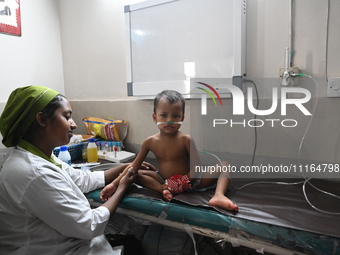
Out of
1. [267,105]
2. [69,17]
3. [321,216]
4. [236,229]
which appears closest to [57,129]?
[236,229]

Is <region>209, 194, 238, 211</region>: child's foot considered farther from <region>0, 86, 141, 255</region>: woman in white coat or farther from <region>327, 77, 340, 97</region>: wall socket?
<region>327, 77, 340, 97</region>: wall socket

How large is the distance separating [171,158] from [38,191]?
0.68 metres

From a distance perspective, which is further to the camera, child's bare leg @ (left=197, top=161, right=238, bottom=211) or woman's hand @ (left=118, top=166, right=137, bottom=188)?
woman's hand @ (left=118, top=166, right=137, bottom=188)

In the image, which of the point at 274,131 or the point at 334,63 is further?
the point at 274,131

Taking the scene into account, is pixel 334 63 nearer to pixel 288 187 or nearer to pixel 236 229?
pixel 288 187

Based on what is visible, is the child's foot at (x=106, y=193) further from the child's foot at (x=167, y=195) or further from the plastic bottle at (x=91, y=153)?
the plastic bottle at (x=91, y=153)

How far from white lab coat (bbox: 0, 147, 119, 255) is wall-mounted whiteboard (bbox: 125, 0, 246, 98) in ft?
3.28

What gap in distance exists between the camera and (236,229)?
94cm

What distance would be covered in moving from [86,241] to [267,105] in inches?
Result: 49.4

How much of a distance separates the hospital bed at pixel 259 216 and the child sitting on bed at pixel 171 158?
6cm

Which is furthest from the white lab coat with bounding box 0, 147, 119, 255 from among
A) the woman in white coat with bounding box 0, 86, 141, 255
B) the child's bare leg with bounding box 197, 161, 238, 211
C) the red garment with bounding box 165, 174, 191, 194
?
the child's bare leg with bounding box 197, 161, 238, 211

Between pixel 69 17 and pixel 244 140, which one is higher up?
pixel 69 17

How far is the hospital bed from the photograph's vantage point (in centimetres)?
85

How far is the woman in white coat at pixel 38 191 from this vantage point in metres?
0.81
